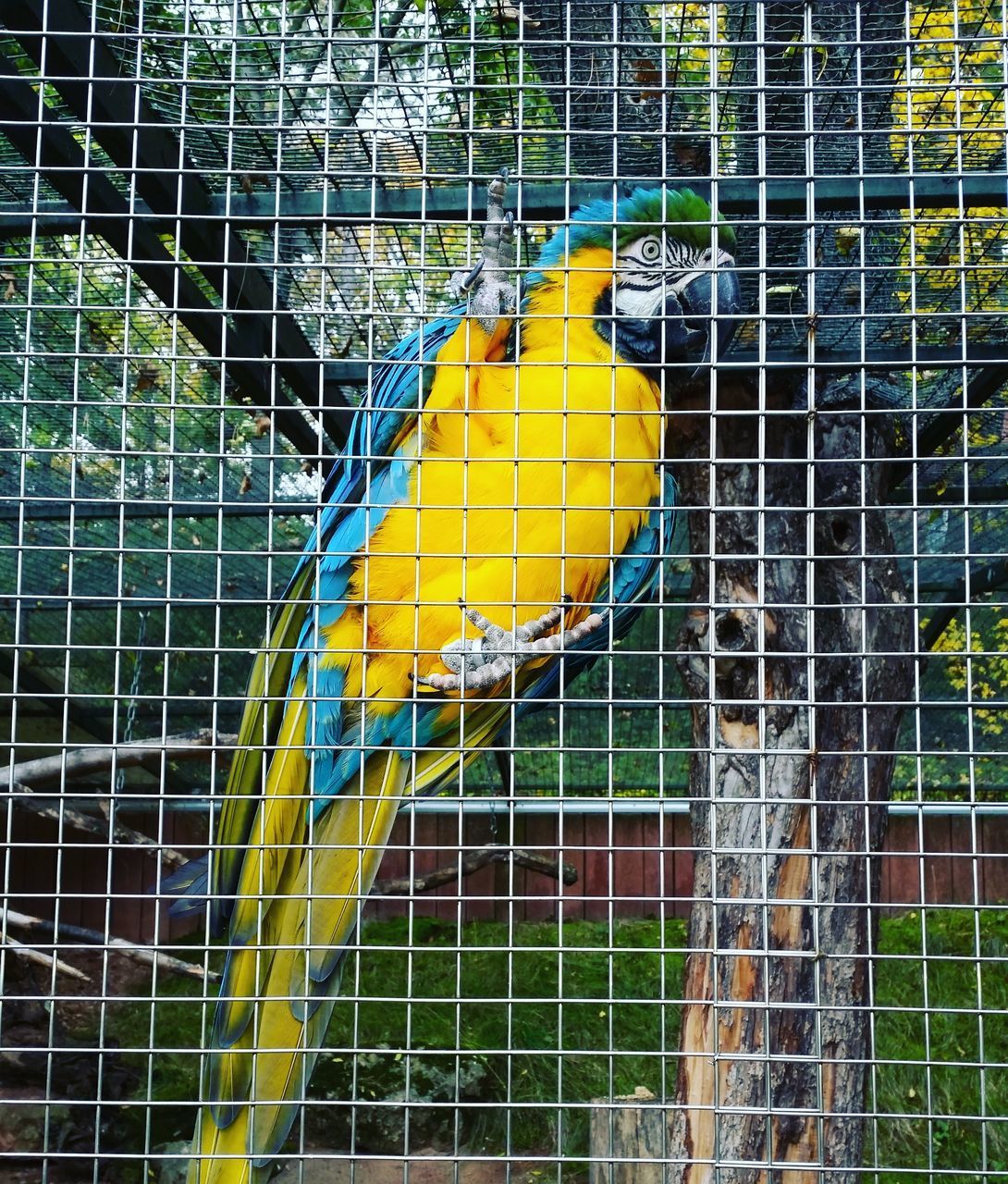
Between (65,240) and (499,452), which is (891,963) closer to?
(499,452)

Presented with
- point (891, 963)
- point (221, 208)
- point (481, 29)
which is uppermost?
point (481, 29)

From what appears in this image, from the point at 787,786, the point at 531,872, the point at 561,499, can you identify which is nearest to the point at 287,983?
the point at 561,499

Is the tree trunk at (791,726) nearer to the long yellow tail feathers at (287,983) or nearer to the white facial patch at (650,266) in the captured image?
the white facial patch at (650,266)

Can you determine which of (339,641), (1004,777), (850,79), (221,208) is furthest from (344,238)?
(1004,777)

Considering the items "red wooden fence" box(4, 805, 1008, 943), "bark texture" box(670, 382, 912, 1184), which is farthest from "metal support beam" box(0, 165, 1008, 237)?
"red wooden fence" box(4, 805, 1008, 943)

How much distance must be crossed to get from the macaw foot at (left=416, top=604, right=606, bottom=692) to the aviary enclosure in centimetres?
6

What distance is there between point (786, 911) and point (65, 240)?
2007mm

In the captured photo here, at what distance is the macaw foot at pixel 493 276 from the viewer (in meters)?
1.35

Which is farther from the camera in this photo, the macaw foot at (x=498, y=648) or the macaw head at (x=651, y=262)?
the macaw head at (x=651, y=262)

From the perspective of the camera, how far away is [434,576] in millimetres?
1764

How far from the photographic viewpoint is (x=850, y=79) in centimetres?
161

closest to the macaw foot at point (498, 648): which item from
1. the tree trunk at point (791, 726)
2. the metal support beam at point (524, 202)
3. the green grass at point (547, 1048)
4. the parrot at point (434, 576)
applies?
the parrot at point (434, 576)

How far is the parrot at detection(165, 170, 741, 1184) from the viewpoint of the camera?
1500 mm

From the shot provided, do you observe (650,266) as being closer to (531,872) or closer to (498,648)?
(498,648)
